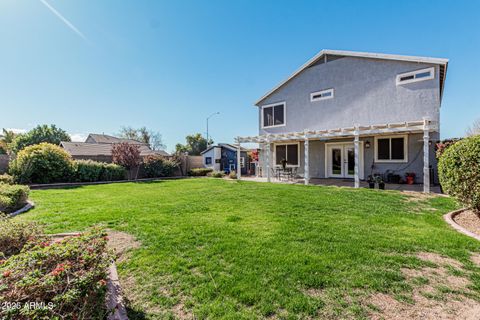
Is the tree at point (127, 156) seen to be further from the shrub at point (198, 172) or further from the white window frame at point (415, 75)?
the white window frame at point (415, 75)

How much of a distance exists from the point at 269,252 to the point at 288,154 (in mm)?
12188

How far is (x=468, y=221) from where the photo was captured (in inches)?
197

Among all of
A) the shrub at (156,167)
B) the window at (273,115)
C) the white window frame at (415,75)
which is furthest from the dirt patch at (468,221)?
the shrub at (156,167)

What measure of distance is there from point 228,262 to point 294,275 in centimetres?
95

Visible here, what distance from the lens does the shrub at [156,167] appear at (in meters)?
17.4

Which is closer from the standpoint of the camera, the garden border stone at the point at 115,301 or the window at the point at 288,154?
the garden border stone at the point at 115,301

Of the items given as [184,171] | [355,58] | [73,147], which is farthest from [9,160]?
[355,58]

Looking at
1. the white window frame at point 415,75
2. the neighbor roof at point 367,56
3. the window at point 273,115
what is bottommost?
the window at point 273,115

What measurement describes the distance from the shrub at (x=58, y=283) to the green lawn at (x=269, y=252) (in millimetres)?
645

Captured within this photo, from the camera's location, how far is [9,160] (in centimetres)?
1352

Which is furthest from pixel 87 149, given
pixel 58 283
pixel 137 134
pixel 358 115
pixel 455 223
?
pixel 137 134

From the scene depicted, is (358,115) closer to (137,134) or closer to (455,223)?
(455,223)

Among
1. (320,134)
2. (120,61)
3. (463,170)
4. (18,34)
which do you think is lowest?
(463,170)

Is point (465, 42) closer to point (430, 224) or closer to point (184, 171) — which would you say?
point (430, 224)
